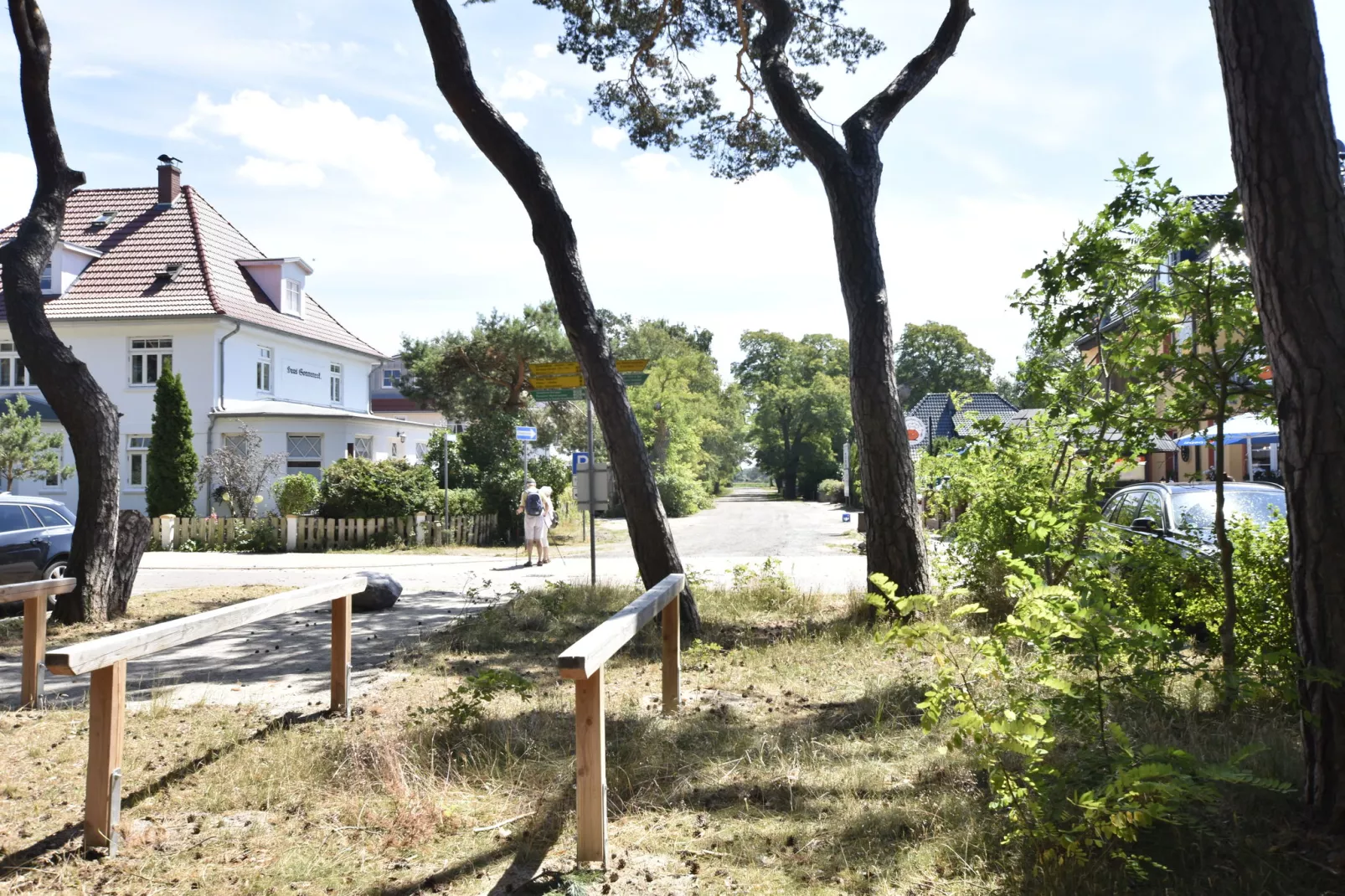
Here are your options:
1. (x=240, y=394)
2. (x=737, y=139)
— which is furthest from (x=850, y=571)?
(x=240, y=394)

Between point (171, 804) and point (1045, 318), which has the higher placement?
point (1045, 318)

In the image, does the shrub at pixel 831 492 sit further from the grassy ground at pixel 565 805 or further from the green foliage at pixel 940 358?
the grassy ground at pixel 565 805

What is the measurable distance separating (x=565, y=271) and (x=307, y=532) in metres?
16.8

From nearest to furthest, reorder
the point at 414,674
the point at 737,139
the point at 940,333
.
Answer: the point at 414,674, the point at 737,139, the point at 940,333

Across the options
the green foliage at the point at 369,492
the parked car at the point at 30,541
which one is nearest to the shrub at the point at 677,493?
the green foliage at the point at 369,492

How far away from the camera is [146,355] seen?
99.3 ft

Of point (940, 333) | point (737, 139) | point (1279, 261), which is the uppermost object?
point (940, 333)

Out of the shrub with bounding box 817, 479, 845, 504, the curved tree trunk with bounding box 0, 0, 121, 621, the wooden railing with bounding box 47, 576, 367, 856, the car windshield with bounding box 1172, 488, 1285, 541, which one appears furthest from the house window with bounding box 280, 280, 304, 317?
the wooden railing with bounding box 47, 576, 367, 856

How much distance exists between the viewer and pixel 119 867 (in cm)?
420

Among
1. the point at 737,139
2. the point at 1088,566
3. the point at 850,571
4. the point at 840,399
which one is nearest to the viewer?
the point at 1088,566

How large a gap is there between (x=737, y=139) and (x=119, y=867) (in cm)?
1092

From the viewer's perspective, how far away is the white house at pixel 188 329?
2959cm

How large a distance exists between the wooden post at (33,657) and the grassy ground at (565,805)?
39 centimetres

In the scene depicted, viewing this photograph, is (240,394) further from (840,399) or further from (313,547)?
(840,399)
